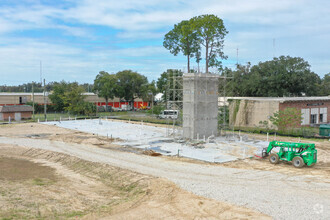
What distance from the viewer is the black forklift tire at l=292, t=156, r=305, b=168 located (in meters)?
20.5

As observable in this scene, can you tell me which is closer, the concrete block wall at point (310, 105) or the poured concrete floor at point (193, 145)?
the poured concrete floor at point (193, 145)

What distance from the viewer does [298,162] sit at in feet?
68.0

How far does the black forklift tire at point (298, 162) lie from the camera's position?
20500mm

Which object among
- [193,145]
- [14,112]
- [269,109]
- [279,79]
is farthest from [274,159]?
[14,112]

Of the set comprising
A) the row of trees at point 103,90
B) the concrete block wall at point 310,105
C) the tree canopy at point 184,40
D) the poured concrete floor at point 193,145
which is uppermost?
the tree canopy at point 184,40

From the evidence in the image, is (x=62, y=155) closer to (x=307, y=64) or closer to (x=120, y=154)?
(x=120, y=154)

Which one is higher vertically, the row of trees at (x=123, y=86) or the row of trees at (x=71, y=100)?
the row of trees at (x=123, y=86)

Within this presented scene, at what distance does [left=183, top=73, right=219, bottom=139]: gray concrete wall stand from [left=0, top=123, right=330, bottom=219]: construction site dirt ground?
7.93m

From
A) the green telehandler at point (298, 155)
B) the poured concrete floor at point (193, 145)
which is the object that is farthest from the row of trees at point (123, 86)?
the green telehandler at point (298, 155)

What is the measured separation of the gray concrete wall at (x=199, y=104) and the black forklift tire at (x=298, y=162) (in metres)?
11.6

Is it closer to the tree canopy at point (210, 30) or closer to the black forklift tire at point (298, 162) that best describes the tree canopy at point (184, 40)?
the tree canopy at point (210, 30)

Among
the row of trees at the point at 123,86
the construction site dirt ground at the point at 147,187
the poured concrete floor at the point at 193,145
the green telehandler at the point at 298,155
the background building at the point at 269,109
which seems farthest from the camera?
the row of trees at the point at 123,86

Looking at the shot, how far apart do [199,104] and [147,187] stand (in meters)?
16.4

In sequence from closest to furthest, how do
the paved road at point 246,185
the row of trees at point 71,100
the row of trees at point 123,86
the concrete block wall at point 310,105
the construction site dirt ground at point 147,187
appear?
1. the construction site dirt ground at point 147,187
2. the paved road at point 246,185
3. the concrete block wall at point 310,105
4. the row of trees at point 71,100
5. the row of trees at point 123,86
